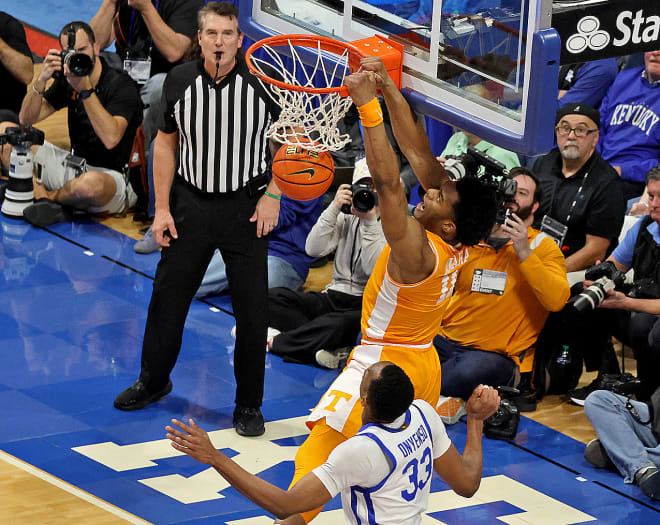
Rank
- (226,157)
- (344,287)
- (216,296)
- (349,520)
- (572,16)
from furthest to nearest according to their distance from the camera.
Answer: (216,296), (344,287), (226,157), (572,16), (349,520)

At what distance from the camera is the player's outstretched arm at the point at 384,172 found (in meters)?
4.34

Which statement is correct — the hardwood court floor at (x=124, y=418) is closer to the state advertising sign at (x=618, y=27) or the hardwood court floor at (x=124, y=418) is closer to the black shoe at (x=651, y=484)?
the black shoe at (x=651, y=484)

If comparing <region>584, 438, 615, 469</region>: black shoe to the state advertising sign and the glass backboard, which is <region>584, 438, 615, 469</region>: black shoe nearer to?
the glass backboard

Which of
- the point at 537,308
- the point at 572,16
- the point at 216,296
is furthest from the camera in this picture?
the point at 216,296

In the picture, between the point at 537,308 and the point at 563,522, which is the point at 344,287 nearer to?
the point at 537,308

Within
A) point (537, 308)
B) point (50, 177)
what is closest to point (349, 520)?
point (537, 308)

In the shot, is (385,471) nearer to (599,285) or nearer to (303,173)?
(303,173)

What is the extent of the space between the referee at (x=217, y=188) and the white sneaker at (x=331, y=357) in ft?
3.37

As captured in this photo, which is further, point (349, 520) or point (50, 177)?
point (50, 177)

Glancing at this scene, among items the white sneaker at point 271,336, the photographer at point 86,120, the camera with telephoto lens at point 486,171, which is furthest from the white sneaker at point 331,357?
the photographer at point 86,120

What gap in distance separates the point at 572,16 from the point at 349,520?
7.53ft

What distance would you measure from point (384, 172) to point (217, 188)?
2.19m

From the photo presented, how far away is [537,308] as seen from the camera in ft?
23.6

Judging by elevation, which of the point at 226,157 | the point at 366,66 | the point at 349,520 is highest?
the point at 366,66
